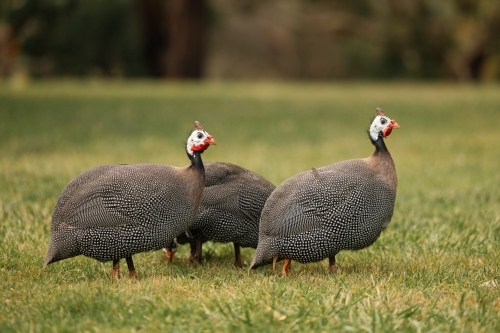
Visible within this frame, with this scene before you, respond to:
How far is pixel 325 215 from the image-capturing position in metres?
4.72

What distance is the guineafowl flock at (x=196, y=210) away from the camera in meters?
4.61

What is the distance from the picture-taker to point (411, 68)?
104ft

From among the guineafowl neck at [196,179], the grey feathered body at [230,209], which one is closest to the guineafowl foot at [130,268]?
the guineafowl neck at [196,179]

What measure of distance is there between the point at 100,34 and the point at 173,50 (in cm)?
210

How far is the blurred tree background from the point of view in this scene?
933 inches

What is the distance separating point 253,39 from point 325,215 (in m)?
30.1

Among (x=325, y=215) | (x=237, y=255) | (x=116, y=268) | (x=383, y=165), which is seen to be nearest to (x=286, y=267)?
(x=325, y=215)

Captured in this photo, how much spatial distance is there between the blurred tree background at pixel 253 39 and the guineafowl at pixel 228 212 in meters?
17.0

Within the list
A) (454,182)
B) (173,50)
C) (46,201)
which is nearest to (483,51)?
(173,50)

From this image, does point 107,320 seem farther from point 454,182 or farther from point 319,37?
point 319,37

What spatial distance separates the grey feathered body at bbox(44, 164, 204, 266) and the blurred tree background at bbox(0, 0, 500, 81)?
17424mm

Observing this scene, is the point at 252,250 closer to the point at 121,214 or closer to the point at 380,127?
the point at 380,127

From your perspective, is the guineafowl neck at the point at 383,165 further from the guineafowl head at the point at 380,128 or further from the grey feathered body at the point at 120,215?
the grey feathered body at the point at 120,215

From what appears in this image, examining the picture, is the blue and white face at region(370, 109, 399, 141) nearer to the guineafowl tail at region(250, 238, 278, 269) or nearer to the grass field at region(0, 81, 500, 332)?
the grass field at region(0, 81, 500, 332)
